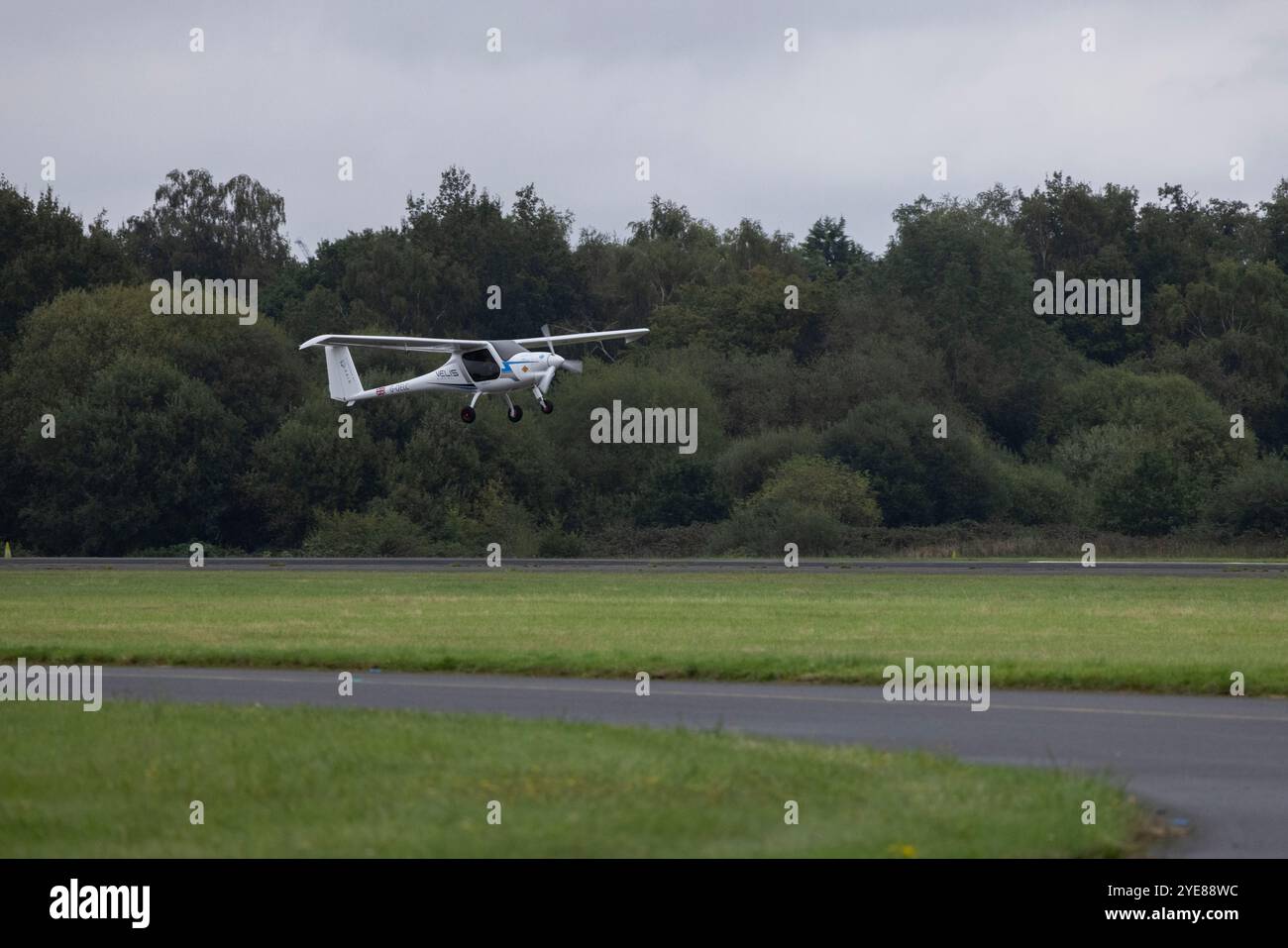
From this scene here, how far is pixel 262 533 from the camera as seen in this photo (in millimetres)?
81562

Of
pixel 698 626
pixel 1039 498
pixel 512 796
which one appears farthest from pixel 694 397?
pixel 512 796

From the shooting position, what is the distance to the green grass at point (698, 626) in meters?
24.4

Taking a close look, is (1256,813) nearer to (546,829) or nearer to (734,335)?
(546,829)

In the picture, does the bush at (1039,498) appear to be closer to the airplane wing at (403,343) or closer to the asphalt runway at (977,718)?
the airplane wing at (403,343)

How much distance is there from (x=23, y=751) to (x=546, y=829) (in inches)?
234

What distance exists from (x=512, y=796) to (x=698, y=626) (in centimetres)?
1913

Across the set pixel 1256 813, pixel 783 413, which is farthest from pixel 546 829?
pixel 783 413

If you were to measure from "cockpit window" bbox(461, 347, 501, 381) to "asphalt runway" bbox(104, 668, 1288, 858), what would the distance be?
86.8 ft

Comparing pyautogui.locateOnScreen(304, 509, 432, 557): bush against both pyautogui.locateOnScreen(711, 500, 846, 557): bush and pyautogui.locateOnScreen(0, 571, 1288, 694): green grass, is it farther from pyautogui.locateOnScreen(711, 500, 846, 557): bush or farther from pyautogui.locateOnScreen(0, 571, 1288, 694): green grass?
pyautogui.locateOnScreen(0, 571, 1288, 694): green grass

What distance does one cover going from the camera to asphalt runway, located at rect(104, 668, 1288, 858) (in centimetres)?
1378

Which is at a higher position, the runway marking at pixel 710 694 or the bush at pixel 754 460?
the bush at pixel 754 460

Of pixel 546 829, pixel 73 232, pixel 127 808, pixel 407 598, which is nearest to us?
pixel 546 829

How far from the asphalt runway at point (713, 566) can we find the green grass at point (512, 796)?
36145mm

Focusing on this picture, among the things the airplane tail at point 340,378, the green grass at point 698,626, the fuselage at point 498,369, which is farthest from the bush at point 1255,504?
the airplane tail at point 340,378
